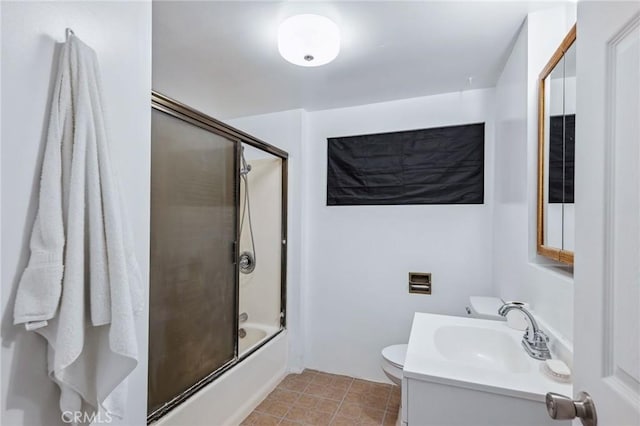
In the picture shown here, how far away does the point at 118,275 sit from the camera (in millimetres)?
782

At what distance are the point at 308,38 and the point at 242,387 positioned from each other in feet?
6.94

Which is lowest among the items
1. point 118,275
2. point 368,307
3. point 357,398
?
point 357,398

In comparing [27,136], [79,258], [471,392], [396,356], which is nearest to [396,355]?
[396,356]

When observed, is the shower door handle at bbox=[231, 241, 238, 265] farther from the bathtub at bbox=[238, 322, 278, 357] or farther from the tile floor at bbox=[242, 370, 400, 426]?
the tile floor at bbox=[242, 370, 400, 426]

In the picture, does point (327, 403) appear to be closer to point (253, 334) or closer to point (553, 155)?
point (253, 334)

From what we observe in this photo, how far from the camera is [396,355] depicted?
2068 mm

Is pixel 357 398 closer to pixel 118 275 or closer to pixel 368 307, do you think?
pixel 368 307

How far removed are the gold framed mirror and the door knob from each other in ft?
2.50

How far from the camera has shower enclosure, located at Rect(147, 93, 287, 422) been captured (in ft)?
4.71

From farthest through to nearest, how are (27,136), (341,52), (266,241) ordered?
(266,241) < (341,52) < (27,136)

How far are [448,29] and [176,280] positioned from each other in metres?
1.89

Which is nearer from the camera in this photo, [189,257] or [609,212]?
[609,212]

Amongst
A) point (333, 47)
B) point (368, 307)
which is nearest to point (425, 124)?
point (333, 47)

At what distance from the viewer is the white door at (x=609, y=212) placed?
487 mm
